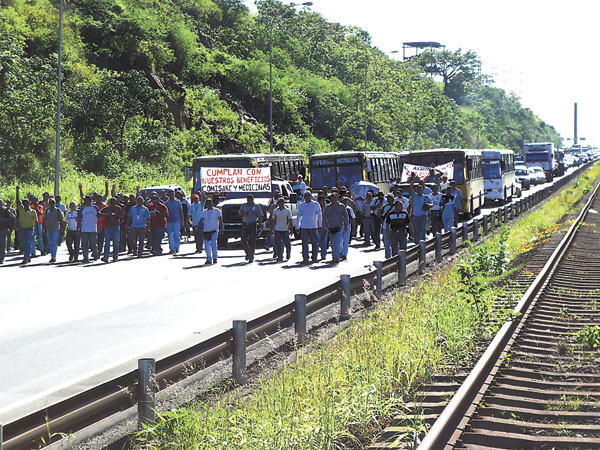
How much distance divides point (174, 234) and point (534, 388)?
18.1m

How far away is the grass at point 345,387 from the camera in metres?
6.53

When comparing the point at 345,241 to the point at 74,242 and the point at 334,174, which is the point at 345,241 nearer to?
the point at 74,242

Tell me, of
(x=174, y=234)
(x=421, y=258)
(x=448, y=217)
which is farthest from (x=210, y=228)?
(x=448, y=217)

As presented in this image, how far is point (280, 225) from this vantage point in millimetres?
22656

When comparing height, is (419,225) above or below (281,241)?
above

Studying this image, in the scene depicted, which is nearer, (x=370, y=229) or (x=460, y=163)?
(x=370, y=229)

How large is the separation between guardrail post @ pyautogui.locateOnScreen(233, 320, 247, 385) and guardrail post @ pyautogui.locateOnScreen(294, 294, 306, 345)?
173cm

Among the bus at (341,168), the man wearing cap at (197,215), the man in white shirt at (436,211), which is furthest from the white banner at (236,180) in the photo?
the bus at (341,168)

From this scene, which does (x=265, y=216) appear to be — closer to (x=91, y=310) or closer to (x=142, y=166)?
(x=91, y=310)

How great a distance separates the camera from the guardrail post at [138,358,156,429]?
6758mm

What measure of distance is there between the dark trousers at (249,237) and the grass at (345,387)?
9760mm

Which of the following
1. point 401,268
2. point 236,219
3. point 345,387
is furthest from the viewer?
point 236,219

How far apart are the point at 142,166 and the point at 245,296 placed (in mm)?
34224

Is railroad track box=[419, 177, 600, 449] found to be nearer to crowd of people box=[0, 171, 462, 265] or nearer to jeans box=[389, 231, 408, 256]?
jeans box=[389, 231, 408, 256]
